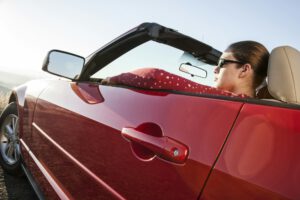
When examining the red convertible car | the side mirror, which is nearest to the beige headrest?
the red convertible car

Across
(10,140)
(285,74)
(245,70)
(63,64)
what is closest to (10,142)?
(10,140)

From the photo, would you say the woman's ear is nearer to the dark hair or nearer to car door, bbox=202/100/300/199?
the dark hair

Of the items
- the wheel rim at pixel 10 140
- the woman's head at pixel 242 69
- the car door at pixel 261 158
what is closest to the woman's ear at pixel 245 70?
the woman's head at pixel 242 69

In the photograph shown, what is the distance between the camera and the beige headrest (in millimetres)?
1559

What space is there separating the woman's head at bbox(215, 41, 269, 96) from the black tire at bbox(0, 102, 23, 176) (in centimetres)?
235

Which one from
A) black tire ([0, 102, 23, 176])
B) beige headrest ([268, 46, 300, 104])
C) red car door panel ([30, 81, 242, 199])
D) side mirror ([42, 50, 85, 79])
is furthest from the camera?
black tire ([0, 102, 23, 176])

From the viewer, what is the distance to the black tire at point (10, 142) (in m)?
3.72

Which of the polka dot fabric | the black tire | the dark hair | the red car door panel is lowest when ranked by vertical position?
the black tire

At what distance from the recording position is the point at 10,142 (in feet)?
12.9

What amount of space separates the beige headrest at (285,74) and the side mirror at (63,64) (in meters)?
1.76

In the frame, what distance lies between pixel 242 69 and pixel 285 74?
70 cm

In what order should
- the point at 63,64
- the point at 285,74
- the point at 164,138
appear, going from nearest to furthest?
the point at 164,138 < the point at 285,74 < the point at 63,64

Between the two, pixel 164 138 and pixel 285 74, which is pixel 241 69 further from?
pixel 164 138

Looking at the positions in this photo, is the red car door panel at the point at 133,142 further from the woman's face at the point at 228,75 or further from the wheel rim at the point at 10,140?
the wheel rim at the point at 10,140
